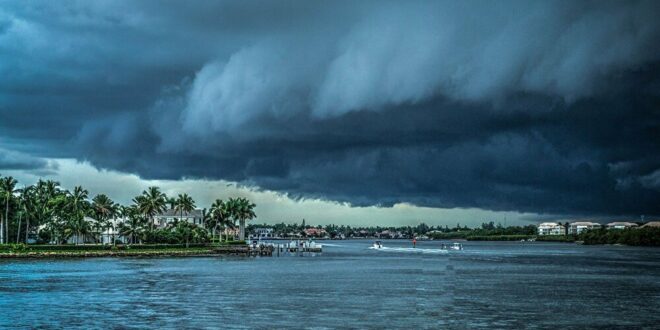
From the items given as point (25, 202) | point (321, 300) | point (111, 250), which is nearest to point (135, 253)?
point (111, 250)

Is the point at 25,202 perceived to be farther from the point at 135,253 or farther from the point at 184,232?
the point at 184,232

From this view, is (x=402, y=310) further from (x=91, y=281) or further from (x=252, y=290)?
(x=91, y=281)

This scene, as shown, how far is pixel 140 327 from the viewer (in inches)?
1822

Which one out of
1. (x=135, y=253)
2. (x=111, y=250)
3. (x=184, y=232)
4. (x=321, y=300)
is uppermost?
(x=184, y=232)

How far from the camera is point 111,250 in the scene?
152500 millimetres

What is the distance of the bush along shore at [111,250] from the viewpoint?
13909 cm

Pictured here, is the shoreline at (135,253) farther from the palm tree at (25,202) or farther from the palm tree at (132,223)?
the palm tree at (25,202)

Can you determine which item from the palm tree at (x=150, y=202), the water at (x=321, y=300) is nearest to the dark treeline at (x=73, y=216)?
the palm tree at (x=150, y=202)

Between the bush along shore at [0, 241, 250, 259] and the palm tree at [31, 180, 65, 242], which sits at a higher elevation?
the palm tree at [31, 180, 65, 242]

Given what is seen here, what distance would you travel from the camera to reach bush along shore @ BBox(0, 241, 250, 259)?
456 ft

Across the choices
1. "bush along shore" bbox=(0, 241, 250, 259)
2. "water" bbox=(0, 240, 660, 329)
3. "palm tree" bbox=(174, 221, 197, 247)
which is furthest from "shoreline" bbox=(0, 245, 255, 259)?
"water" bbox=(0, 240, 660, 329)

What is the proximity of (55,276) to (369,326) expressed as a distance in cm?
5879

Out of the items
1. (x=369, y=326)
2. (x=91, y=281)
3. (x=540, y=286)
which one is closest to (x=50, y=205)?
(x=91, y=281)

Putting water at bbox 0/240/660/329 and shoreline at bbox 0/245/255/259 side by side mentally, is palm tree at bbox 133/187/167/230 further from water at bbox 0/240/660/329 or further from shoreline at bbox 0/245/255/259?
water at bbox 0/240/660/329
